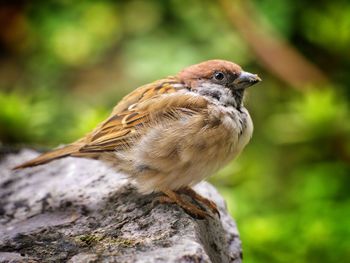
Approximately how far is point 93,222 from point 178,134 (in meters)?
0.51

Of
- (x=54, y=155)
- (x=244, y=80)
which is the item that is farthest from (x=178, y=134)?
(x=54, y=155)

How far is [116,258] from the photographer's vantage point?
7.02ft

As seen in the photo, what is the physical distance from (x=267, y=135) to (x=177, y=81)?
1923 mm

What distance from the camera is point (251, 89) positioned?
16.9 ft

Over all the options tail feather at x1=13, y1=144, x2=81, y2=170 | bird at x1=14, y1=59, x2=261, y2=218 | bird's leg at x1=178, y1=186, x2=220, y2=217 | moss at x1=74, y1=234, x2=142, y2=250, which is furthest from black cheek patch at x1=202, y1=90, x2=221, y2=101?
moss at x1=74, y1=234, x2=142, y2=250

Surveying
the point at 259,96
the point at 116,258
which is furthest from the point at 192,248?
the point at 259,96

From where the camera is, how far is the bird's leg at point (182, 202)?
2633mm

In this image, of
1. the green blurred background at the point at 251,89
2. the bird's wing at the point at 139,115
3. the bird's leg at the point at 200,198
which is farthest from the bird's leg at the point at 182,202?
the green blurred background at the point at 251,89

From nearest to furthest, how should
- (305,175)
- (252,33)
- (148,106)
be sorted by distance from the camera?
(148,106)
(305,175)
(252,33)

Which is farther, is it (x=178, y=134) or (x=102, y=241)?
(x=178, y=134)

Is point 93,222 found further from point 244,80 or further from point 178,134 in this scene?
point 244,80

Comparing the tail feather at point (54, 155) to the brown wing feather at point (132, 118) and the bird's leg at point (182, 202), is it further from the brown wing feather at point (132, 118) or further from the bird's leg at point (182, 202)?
the bird's leg at point (182, 202)

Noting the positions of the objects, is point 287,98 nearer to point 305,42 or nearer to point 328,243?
point 305,42

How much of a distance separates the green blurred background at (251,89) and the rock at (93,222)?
1.82 feet
